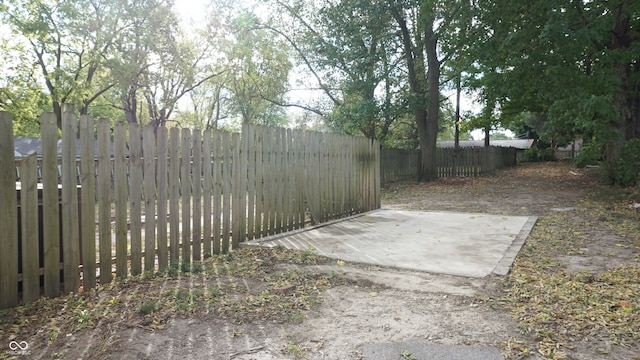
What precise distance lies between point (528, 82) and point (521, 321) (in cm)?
1201

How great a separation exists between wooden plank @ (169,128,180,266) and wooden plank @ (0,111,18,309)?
147cm

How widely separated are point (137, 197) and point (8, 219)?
108 cm

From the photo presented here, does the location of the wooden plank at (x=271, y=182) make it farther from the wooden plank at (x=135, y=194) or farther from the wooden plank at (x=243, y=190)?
the wooden plank at (x=135, y=194)

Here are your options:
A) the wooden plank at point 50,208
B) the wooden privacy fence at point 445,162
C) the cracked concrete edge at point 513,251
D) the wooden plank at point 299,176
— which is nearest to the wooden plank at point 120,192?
the wooden plank at point 50,208

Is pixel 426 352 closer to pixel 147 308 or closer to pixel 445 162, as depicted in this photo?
pixel 147 308

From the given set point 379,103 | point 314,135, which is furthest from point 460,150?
point 314,135

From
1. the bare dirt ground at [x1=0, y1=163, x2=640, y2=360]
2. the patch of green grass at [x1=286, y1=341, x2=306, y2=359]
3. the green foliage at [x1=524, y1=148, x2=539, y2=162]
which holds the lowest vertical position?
the patch of green grass at [x1=286, y1=341, x2=306, y2=359]

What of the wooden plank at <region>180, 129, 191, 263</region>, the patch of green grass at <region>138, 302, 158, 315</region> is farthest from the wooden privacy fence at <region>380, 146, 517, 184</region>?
the patch of green grass at <region>138, 302, 158, 315</region>

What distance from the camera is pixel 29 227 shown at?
3.26m

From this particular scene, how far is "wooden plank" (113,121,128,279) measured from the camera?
3816mm

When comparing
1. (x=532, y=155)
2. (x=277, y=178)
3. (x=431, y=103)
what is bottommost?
(x=277, y=178)

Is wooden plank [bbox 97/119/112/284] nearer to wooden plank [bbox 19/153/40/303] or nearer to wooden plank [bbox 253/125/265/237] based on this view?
wooden plank [bbox 19/153/40/303]

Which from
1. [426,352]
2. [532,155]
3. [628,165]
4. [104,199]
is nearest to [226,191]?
[104,199]

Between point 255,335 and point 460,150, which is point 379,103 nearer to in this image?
point 460,150
